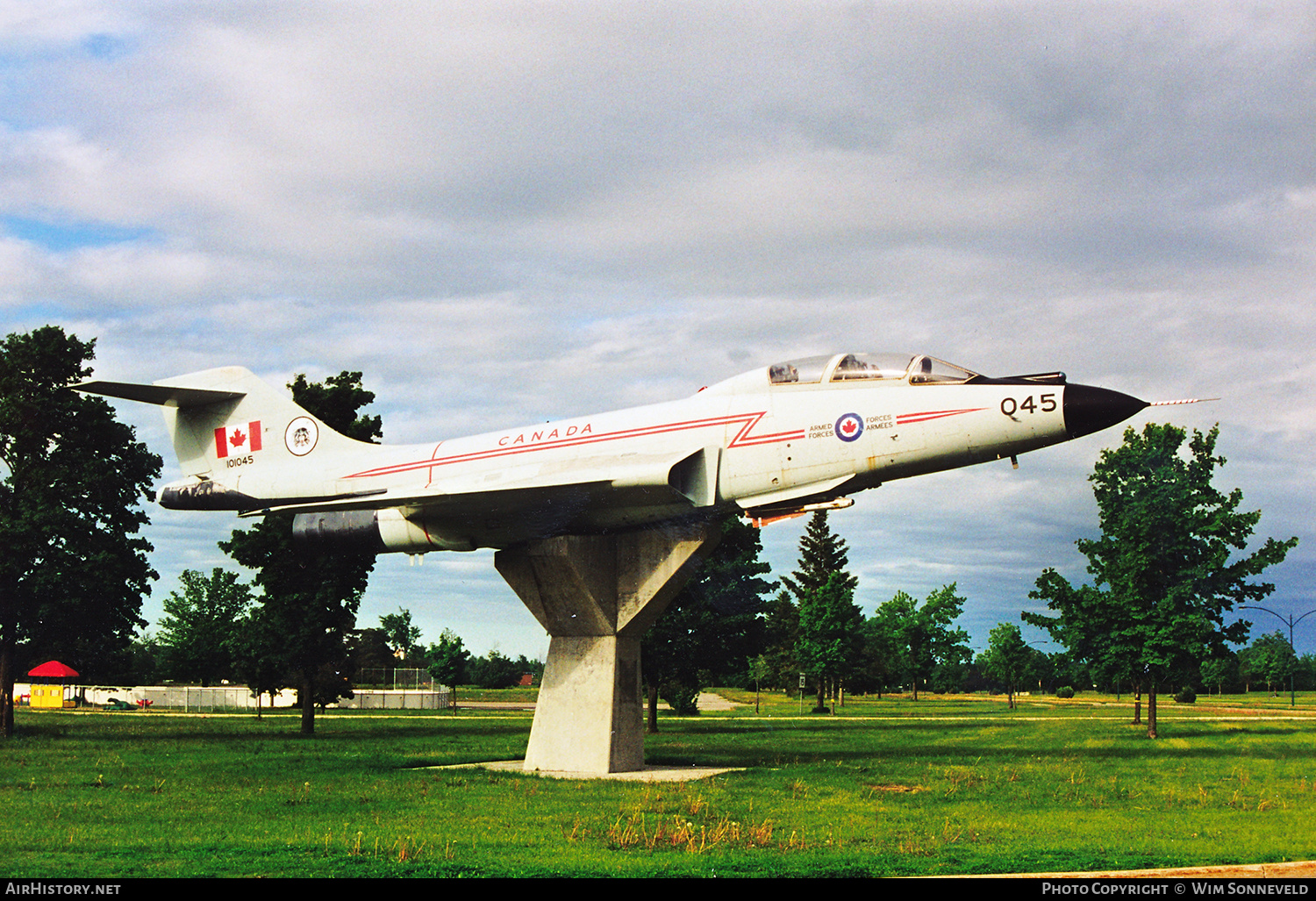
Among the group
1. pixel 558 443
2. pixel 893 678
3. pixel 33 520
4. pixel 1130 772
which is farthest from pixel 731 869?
pixel 893 678

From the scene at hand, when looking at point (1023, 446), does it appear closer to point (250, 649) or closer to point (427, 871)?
point (427, 871)

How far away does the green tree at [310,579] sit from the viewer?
33312 mm

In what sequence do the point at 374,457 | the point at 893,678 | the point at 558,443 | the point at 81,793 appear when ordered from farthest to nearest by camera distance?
the point at 893,678, the point at 374,457, the point at 558,443, the point at 81,793

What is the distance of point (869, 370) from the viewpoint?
18.6 m

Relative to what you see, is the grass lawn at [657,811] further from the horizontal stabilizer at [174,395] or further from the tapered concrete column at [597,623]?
the horizontal stabilizer at [174,395]

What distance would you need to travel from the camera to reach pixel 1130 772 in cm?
2203

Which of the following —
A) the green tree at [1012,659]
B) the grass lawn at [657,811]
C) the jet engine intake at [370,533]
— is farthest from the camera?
the green tree at [1012,659]

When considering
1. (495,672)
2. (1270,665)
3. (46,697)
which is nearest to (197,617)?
(46,697)

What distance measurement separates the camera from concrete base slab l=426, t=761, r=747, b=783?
803 inches

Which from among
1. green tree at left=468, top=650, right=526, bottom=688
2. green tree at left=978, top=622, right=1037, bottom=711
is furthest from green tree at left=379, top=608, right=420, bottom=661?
green tree at left=978, top=622, right=1037, bottom=711

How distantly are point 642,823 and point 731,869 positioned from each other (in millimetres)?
3178

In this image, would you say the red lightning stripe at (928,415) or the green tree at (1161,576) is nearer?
the red lightning stripe at (928,415)

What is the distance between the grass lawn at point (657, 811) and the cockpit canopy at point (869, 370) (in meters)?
6.88

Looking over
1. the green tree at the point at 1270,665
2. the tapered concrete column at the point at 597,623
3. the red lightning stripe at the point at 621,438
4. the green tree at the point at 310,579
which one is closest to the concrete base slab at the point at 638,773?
the tapered concrete column at the point at 597,623
